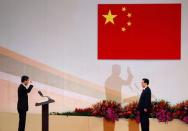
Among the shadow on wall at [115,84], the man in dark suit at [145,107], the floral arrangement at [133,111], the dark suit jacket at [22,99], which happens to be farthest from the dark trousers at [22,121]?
the man in dark suit at [145,107]

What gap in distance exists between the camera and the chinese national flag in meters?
11.2

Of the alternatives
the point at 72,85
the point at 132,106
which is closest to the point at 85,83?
the point at 72,85

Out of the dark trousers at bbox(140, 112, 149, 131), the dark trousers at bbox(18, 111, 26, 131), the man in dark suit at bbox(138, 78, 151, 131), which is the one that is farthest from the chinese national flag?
the dark trousers at bbox(18, 111, 26, 131)

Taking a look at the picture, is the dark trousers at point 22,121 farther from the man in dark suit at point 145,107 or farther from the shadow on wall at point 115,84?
the man in dark suit at point 145,107

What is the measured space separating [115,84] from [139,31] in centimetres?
136

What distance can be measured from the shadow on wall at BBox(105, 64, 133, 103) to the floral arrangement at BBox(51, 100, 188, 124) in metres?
0.16

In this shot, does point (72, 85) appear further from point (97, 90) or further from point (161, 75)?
point (161, 75)

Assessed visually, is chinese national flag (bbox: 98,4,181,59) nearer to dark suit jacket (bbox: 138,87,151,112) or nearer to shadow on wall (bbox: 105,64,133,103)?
shadow on wall (bbox: 105,64,133,103)

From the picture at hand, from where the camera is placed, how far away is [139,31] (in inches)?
444

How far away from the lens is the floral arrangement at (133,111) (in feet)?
35.5

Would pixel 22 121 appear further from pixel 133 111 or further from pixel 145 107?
pixel 133 111

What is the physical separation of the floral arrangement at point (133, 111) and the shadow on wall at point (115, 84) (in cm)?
16

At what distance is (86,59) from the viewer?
11289mm

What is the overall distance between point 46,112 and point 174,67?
371 centimetres
